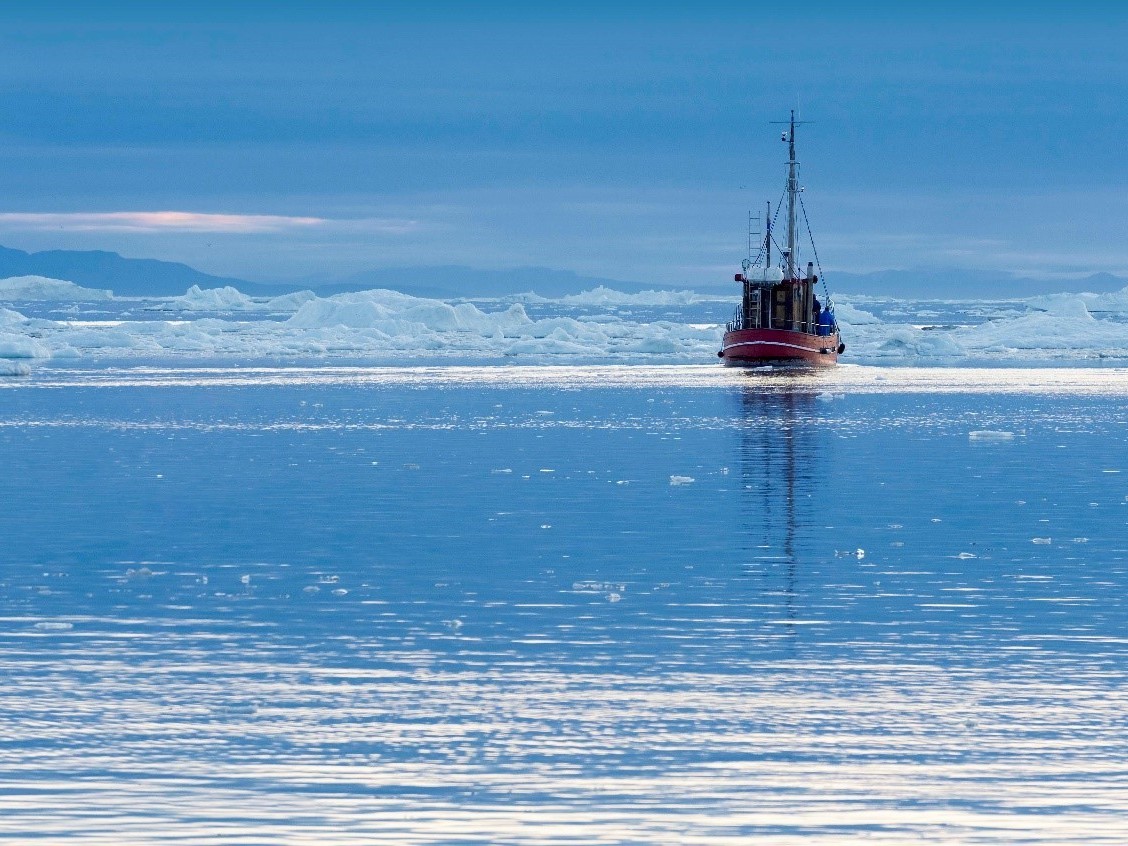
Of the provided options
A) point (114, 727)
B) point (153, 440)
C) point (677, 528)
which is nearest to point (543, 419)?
point (153, 440)

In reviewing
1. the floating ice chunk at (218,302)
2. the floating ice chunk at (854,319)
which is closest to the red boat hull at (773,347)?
the floating ice chunk at (854,319)

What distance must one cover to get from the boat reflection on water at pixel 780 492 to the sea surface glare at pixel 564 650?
9 centimetres

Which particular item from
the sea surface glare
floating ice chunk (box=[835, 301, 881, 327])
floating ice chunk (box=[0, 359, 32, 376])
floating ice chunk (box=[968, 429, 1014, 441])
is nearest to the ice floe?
floating ice chunk (box=[0, 359, 32, 376])

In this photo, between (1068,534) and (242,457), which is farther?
(242,457)

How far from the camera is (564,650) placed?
36.4ft

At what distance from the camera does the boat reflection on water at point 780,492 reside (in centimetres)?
1425

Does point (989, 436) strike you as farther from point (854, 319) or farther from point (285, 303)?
Answer: point (285, 303)

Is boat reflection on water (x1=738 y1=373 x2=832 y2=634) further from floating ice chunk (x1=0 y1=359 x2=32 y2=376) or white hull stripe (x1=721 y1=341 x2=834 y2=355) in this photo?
floating ice chunk (x1=0 y1=359 x2=32 y2=376)

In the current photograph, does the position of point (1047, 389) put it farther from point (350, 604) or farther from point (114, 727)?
point (114, 727)

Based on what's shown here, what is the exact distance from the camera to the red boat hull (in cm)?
6762

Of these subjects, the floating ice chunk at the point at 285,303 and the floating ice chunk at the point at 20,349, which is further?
the floating ice chunk at the point at 285,303

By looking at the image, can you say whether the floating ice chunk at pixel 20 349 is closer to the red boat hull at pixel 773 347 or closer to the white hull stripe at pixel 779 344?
the white hull stripe at pixel 779 344

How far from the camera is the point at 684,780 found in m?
8.10

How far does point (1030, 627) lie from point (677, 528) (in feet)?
19.6
